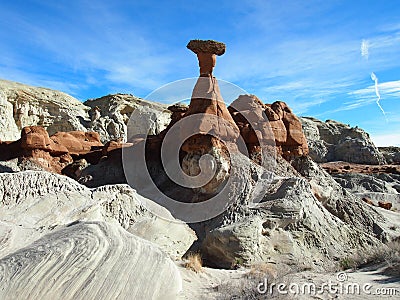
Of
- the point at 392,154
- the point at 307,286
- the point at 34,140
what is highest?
the point at 392,154

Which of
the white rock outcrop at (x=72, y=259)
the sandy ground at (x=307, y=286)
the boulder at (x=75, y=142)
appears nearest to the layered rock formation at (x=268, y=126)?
the sandy ground at (x=307, y=286)

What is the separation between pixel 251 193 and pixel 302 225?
4.88ft

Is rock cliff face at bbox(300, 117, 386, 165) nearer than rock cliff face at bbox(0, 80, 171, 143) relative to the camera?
No

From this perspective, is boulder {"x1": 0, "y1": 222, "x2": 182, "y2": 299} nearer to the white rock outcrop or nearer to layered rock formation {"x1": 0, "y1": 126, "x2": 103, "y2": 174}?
the white rock outcrop

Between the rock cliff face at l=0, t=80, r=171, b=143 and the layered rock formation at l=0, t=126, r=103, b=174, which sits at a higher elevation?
the rock cliff face at l=0, t=80, r=171, b=143

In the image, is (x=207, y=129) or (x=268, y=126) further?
(x=268, y=126)

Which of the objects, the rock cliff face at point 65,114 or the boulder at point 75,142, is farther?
the rock cliff face at point 65,114

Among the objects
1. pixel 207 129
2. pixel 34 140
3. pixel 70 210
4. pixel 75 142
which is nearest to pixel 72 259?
pixel 70 210

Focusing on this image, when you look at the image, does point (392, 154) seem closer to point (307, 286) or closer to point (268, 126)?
Answer: point (268, 126)

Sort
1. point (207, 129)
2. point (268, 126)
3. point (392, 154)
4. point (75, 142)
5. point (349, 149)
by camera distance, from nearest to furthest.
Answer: point (207, 129) → point (268, 126) → point (75, 142) → point (349, 149) → point (392, 154)

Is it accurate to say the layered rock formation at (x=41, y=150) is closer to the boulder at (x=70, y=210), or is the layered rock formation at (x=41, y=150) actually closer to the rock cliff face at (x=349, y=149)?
the boulder at (x=70, y=210)

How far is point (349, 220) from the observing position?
35.3 ft

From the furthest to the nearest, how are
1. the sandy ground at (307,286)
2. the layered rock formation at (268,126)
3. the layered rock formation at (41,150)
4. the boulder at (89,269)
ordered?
the layered rock formation at (41,150), the layered rock formation at (268,126), the sandy ground at (307,286), the boulder at (89,269)

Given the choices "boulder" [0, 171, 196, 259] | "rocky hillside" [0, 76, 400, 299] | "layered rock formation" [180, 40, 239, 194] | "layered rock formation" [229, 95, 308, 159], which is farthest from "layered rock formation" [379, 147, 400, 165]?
"boulder" [0, 171, 196, 259]
